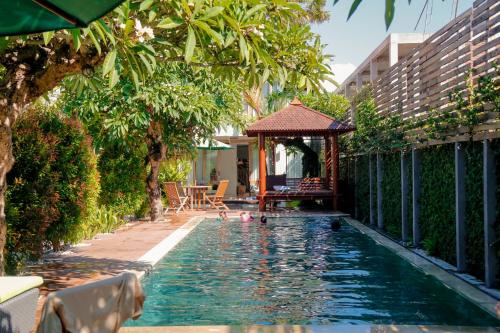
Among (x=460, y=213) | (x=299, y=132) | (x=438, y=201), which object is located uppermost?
(x=299, y=132)

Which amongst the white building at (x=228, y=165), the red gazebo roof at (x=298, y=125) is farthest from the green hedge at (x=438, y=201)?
the white building at (x=228, y=165)

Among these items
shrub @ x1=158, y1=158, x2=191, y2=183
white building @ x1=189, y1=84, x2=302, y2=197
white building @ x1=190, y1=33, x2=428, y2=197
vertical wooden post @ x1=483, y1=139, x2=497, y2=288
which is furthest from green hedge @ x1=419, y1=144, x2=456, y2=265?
white building @ x1=189, y1=84, x2=302, y2=197

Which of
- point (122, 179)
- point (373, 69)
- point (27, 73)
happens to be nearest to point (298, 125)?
point (122, 179)

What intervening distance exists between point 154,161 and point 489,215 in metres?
12.0

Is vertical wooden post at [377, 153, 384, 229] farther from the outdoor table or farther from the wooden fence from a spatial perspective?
the outdoor table

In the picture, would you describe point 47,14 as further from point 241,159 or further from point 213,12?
point 241,159

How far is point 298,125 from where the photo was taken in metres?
21.1

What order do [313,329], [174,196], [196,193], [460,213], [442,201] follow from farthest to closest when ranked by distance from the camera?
1. [196,193]
2. [174,196]
3. [442,201]
4. [460,213]
5. [313,329]

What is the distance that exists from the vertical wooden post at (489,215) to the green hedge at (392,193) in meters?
5.47

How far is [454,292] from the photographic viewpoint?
7.29m

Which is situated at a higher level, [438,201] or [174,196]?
[438,201]

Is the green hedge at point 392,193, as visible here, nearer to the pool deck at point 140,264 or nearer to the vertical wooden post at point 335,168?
the pool deck at point 140,264

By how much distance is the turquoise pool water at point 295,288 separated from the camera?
6398mm

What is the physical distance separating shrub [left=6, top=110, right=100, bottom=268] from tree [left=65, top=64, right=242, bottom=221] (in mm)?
1673
